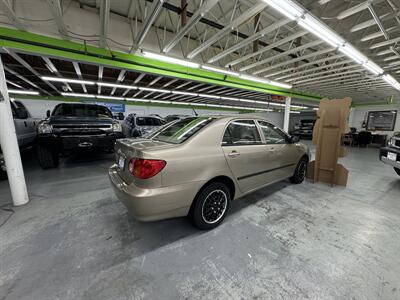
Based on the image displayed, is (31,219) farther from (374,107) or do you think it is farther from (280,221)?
(374,107)

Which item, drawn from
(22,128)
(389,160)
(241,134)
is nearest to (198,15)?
(241,134)

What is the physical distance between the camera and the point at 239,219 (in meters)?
Answer: 2.31

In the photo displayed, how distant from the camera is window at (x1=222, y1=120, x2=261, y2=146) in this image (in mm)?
2145

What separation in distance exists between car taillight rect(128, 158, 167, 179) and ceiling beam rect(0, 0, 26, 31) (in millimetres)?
3104

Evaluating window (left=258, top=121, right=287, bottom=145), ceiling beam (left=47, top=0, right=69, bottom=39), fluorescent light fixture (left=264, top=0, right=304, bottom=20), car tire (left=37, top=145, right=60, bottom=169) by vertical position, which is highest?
ceiling beam (left=47, top=0, right=69, bottom=39)

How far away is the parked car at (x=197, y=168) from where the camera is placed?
5.23 feet

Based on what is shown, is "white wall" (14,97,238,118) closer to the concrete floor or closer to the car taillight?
the concrete floor

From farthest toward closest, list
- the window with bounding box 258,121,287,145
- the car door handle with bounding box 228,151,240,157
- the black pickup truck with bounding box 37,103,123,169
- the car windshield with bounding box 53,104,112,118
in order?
the car windshield with bounding box 53,104,112,118 < the black pickup truck with bounding box 37,103,123,169 < the window with bounding box 258,121,287,145 < the car door handle with bounding box 228,151,240,157

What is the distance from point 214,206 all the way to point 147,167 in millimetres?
1020

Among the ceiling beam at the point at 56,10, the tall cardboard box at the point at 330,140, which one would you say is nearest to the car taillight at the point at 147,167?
the ceiling beam at the point at 56,10

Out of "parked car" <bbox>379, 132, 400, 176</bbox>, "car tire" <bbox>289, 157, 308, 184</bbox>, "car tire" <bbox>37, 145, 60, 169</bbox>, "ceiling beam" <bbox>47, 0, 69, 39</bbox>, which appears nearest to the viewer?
"ceiling beam" <bbox>47, 0, 69, 39</bbox>

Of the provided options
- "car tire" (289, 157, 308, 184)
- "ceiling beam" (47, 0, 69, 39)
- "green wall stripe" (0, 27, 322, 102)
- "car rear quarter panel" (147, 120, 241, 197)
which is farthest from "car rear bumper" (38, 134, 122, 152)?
"car tire" (289, 157, 308, 184)

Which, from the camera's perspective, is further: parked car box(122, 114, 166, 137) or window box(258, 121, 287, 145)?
parked car box(122, 114, 166, 137)

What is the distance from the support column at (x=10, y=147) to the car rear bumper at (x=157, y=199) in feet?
6.70
